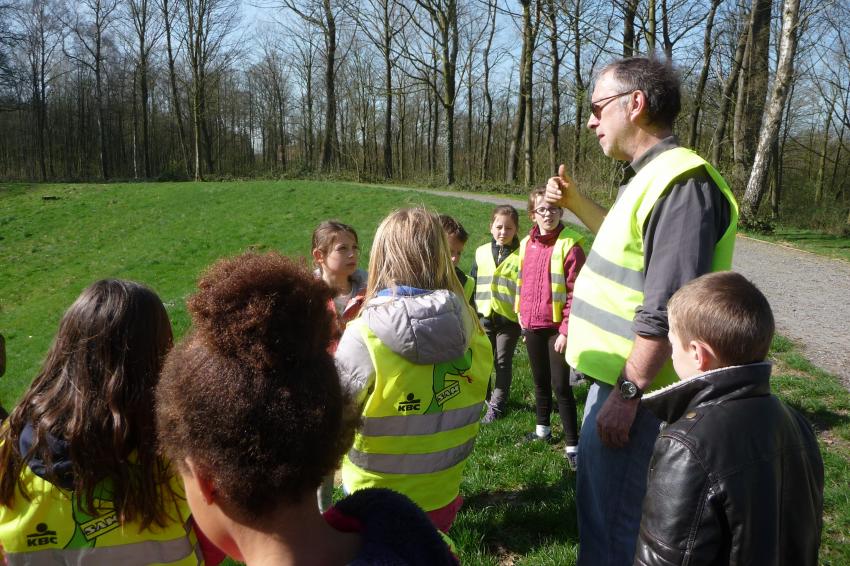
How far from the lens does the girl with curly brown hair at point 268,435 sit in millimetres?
1081

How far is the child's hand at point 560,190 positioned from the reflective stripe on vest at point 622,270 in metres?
0.60

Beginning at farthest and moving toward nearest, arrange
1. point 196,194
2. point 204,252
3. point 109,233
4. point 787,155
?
point 787,155, point 196,194, point 109,233, point 204,252

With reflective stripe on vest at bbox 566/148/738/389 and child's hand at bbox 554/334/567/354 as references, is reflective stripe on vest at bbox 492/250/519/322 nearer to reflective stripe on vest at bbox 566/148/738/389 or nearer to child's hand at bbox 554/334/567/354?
child's hand at bbox 554/334/567/354

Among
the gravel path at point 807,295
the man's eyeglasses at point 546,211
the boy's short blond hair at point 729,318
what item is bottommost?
the gravel path at point 807,295

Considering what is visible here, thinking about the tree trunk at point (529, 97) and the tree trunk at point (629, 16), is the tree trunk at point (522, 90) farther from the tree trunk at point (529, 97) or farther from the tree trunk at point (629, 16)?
the tree trunk at point (629, 16)

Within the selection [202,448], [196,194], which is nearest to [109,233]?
[196,194]

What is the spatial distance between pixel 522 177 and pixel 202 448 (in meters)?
33.6

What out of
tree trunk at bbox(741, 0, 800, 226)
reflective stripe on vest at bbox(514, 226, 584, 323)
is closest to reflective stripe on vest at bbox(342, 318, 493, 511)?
reflective stripe on vest at bbox(514, 226, 584, 323)

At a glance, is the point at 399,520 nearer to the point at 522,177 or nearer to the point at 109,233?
the point at 109,233

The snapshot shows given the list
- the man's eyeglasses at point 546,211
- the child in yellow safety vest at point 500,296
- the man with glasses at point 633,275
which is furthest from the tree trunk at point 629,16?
the man with glasses at point 633,275

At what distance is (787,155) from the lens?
109ft

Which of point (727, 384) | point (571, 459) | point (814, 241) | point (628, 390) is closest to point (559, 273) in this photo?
point (571, 459)

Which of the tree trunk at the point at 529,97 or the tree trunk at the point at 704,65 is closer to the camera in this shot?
the tree trunk at the point at 704,65

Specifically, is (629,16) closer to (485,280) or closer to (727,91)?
(727,91)
